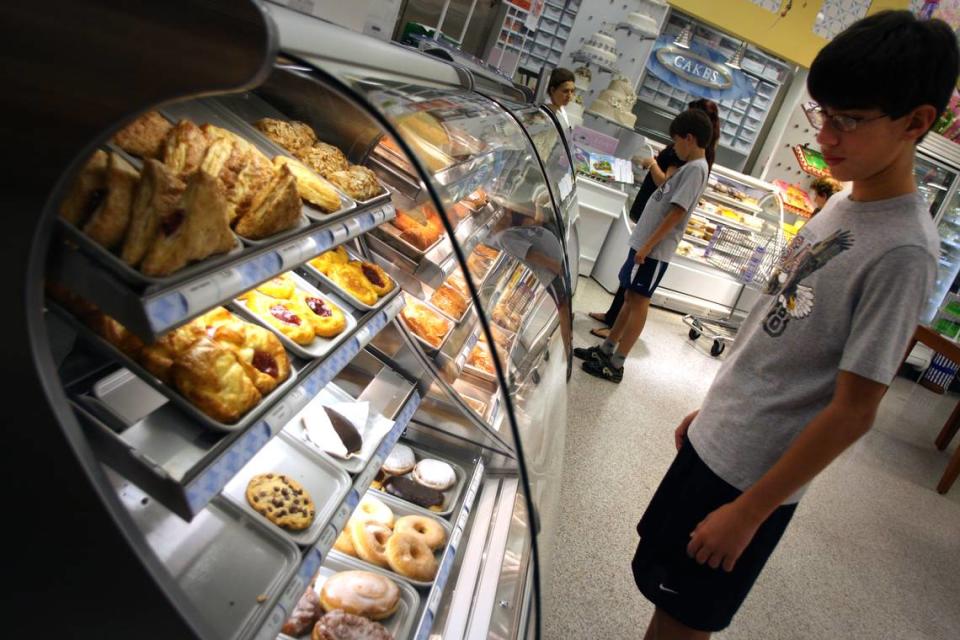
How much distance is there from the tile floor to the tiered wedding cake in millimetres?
2467

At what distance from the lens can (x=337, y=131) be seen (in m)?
2.02

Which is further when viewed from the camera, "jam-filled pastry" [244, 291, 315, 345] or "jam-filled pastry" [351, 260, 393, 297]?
"jam-filled pastry" [351, 260, 393, 297]

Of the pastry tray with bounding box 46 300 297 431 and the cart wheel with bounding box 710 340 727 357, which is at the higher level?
the pastry tray with bounding box 46 300 297 431

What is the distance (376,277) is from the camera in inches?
77.4

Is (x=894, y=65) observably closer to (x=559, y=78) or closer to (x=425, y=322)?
(x=425, y=322)

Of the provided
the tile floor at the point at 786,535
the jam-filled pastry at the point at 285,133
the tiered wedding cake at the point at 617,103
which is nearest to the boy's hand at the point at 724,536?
the tile floor at the point at 786,535

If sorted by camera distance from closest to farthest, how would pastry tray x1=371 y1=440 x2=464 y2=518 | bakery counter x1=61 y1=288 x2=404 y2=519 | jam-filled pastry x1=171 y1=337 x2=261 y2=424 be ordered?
bakery counter x1=61 y1=288 x2=404 y2=519
jam-filled pastry x1=171 y1=337 x2=261 y2=424
pastry tray x1=371 y1=440 x2=464 y2=518

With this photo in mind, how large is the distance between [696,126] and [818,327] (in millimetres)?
3317

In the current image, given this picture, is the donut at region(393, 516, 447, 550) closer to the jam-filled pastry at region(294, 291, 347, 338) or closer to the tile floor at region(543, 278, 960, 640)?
the tile floor at region(543, 278, 960, 640)

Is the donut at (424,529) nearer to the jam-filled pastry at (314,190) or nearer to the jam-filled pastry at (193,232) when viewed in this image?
the jam-filled pastry at (314,190)

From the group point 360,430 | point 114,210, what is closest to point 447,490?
point 360,430

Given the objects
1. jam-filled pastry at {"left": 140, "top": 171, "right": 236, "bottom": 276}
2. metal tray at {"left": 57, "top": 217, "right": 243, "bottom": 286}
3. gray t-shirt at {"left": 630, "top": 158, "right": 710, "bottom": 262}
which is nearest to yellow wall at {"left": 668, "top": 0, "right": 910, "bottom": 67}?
gray t-shirt at {"left": 630, "top": 158, "right": 710, "bottom": 262}

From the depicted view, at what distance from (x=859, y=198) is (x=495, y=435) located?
1.35 meters

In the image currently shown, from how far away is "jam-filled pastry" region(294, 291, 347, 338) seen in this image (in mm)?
1570
